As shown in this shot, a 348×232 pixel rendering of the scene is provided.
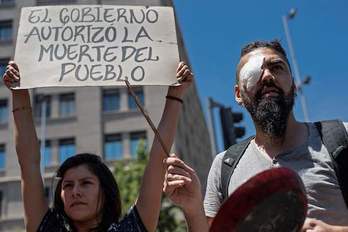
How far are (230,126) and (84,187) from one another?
5015 millimetres

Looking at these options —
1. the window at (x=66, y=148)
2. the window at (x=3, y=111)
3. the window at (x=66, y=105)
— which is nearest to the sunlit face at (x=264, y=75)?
the window at (x=66, y=148)

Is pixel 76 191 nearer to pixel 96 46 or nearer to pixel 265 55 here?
pixel 96 46

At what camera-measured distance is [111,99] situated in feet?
93.2

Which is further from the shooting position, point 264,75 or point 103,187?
point 103,187

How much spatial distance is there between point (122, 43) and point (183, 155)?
26.1 metres

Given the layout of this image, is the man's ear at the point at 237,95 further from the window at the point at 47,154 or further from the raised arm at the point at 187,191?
the window at the point at 47,154

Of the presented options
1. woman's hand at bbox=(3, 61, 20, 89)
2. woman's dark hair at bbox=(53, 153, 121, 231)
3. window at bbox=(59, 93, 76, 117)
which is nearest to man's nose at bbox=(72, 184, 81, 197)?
woman's dark hair at bbox=(53, 153, 121, 231)

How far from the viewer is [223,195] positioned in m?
2.70

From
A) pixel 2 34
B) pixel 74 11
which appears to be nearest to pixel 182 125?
pixel 2 34

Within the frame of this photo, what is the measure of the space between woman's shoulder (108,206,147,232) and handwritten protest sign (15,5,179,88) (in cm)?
78

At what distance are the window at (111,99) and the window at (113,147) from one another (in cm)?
177

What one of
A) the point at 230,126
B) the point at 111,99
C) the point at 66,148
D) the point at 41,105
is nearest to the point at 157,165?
the point at 230,126

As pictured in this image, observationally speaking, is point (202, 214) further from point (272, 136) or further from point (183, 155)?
point (183, 155)

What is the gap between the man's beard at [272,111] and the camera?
8.37ft
